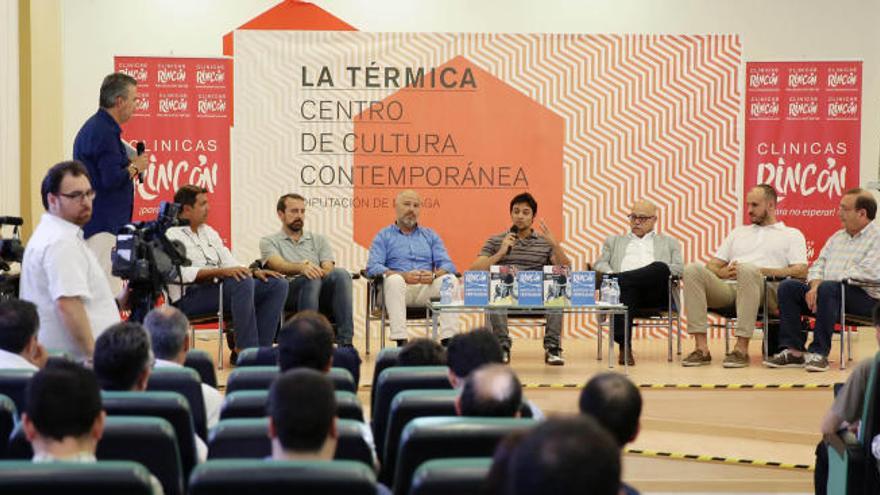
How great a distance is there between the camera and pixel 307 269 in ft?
25.0

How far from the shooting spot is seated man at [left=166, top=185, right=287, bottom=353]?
720 centimetres

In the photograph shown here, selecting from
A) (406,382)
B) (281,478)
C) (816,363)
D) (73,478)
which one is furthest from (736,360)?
(73,478)

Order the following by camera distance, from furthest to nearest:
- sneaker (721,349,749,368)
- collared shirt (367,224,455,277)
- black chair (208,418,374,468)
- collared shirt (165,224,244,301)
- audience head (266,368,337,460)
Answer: collared shirt (367,224,455,277)
sneaker (721,349,749,368)
collared shirt (165,224,244,301)
black chair (208,418,374,468)
audience head (266,368,337,460)

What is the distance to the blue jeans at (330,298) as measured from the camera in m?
7.58

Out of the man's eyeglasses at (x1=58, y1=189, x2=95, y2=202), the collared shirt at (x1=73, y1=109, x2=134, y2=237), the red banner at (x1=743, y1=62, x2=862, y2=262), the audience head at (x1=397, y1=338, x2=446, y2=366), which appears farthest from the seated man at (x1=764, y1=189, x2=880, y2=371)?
the man's eyeglasses at (x1=58, y1=189, x2=95, y2=202)

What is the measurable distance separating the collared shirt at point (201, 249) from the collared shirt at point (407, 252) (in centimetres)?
99

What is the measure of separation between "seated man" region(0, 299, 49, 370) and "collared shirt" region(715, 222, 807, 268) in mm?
5129

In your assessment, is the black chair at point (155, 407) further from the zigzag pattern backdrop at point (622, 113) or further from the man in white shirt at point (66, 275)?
the zigzag pattern backdrop at point (622, 113)

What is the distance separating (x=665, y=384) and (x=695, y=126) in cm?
329

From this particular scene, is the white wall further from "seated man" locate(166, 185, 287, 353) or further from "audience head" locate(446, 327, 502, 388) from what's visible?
"audience head" locate(446, 327, 502, 388)

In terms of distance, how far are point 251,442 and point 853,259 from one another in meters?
5.49

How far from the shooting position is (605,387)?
2484mm

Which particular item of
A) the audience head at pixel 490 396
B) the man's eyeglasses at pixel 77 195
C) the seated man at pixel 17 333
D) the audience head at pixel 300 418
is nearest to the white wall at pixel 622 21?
the man's eyeglasses at pixel 77 195

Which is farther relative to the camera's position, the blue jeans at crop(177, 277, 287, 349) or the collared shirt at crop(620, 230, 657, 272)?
the collared shirt at crop(620, 230, 657, 272)
